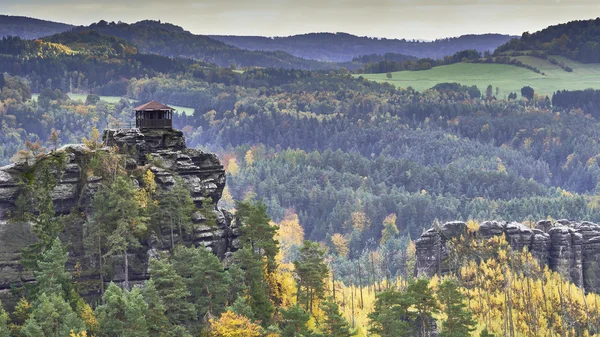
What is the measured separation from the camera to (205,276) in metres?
105

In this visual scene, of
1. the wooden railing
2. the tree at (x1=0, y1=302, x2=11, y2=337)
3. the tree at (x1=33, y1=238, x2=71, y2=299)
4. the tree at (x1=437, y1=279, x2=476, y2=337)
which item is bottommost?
the tree at (x1=437, y1=279, x2=476, y2=337)

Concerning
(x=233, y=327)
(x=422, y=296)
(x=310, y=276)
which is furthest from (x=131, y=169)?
(x=422, y=296)

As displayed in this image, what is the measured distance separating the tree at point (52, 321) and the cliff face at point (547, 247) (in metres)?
74.2

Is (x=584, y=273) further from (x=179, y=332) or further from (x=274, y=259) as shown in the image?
(x=179, y=332)

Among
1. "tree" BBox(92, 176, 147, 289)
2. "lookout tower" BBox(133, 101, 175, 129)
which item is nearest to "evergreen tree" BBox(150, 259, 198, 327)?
"tree" BBox(92, 176, 147, 289)

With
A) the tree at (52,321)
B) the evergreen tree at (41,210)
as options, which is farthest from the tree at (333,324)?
the evergreen tree at (41,210)

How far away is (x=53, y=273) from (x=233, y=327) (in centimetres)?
1699

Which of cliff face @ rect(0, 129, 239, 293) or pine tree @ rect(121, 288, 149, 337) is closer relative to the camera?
pine tree @ rect(121, 288, 149, 337)

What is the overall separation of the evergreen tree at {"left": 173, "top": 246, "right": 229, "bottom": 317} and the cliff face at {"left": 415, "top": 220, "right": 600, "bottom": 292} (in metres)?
59.5

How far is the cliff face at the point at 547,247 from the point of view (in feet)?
521

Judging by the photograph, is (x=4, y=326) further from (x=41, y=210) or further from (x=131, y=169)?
(x=131, y=169)

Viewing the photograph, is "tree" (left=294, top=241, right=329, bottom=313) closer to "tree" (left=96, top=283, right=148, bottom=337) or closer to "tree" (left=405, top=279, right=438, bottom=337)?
"tree" (left=405, top=279, right=438, bottom=337)

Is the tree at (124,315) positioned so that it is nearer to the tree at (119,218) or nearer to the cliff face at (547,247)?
the tree at (119,218)

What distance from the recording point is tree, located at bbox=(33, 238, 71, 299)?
99.2 metres
